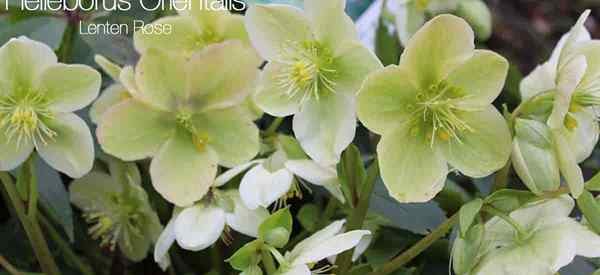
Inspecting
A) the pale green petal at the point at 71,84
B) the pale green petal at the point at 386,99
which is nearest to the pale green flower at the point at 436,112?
the pale green petal at the point at 386,99

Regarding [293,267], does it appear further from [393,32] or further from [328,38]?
[393,32]

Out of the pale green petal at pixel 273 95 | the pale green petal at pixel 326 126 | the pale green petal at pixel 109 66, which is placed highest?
the pale green petal at pixel 109 66

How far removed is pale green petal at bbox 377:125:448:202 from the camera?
0.56m

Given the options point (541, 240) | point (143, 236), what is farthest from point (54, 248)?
point (541, 240)

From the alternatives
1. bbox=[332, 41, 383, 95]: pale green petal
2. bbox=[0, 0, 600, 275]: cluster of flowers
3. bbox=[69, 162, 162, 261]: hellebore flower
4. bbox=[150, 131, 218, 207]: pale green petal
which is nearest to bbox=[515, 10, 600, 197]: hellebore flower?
bbox=[0, 0, 600, 275]: cluster of flowers

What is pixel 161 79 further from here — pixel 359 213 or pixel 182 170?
pixel 359 213

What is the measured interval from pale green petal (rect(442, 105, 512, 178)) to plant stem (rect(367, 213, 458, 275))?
0.12 feet

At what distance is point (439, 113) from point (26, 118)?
0.95 ft

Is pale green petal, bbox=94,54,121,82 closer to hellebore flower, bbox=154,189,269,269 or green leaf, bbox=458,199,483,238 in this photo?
hellebore flower, bbox=154,189,269,269

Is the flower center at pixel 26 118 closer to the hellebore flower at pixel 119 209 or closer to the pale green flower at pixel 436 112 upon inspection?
the hellebore flower at pixel 119 209

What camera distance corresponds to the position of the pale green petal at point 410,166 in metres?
0.56

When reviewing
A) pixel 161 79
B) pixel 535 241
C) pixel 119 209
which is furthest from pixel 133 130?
pixel 535 241

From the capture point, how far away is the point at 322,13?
59 cm

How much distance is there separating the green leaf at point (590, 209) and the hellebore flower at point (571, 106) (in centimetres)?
2
